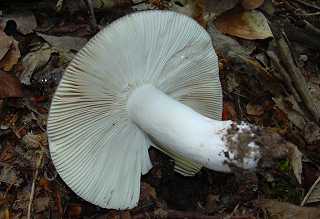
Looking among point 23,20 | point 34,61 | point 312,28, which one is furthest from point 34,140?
point 312,28

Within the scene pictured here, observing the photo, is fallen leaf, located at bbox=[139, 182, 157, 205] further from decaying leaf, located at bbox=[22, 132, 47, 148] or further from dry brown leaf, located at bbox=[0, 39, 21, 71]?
dry brown leaf, located at bbox=[0, 39, 21, 71]

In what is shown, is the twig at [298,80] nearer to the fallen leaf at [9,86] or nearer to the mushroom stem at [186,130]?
the mushroom stem at [186,130]

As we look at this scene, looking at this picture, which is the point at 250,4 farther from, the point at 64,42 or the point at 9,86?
the point at 9,86

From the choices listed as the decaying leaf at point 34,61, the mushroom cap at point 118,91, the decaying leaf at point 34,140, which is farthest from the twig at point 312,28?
the decaying leaf at point 34,140

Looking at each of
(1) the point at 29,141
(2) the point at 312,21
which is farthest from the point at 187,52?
(2) the point at 312,21

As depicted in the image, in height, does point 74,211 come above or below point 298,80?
below

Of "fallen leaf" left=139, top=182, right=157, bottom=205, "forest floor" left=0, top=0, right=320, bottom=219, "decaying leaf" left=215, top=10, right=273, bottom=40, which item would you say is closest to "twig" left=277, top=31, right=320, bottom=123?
"forest floor" left=0, top=0, right=320, bottom=219

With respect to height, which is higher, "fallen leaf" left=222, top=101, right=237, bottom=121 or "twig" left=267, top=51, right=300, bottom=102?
"twig" left=267, top=51, right=300, bottom=102
